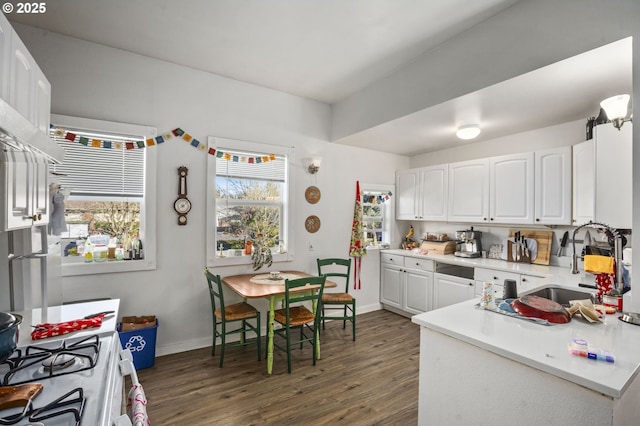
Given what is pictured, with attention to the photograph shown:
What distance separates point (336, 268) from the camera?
4.21 metres

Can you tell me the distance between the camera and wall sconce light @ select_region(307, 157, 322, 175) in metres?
3.90

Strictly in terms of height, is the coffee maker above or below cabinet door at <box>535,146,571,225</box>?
below

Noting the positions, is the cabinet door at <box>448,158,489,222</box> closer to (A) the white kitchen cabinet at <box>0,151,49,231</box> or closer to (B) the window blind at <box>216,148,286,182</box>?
(B) the window blind at <box>216,148,286,182</box>

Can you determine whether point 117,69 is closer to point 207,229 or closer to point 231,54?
point 231,54

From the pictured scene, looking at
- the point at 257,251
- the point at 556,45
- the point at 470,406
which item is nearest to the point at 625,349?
the point at 470,406

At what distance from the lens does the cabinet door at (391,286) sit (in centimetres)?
430

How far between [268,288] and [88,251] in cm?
167

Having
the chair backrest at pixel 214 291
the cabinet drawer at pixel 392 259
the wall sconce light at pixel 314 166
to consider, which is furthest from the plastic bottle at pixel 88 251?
the cabinet drawer at pixel 392 259

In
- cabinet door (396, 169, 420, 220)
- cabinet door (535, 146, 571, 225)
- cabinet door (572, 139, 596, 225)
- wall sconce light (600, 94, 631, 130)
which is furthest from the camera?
cabinet door (396, 169, 420, 220)

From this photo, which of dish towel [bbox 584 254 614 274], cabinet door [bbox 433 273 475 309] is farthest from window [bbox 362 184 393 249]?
dish towel [bbox 584 254 614 274]

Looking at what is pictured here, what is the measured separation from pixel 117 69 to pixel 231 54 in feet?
3.47

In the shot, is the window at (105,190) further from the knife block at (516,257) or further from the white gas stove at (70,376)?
the knife block at (516,257)

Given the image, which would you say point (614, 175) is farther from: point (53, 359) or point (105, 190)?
point (105, 190)

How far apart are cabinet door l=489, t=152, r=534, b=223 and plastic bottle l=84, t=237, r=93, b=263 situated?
4.23 m
